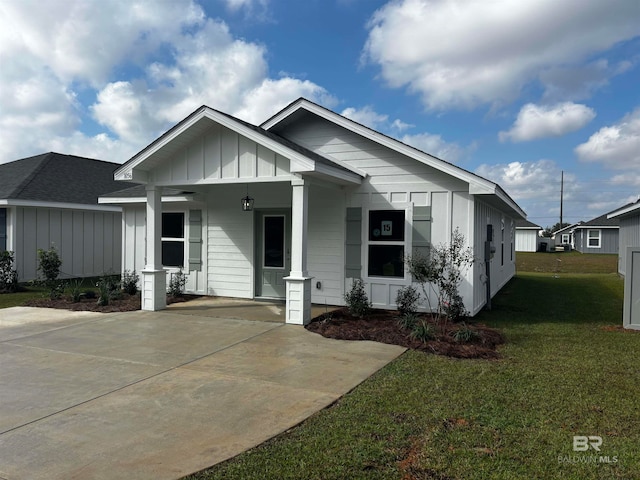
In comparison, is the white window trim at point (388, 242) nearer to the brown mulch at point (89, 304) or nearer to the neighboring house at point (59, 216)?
the brown mulch at point (89, 304)

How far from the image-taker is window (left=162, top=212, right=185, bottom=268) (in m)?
12.2

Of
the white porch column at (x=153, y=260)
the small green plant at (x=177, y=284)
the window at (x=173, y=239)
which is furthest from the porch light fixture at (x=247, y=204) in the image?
the small green plant at (x=177, y=284)

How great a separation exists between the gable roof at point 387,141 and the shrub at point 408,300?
2273mm

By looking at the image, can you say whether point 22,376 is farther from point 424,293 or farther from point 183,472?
point 424,293

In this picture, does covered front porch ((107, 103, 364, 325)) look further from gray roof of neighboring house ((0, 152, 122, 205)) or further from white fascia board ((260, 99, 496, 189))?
gray roof of neighboring house ((0, 152, 122, 205))

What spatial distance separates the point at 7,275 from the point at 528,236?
42.6m

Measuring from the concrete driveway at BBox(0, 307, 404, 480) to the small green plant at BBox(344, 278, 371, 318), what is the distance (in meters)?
1.51

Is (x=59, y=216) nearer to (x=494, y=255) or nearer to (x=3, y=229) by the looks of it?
Result: (x=3, y=229)

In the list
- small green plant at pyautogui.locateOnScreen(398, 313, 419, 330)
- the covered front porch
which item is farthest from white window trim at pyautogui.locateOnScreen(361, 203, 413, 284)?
small green plant at pyautogui.locateOnScreen(398, 313, 419, 330)

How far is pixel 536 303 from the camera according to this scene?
11914 mm

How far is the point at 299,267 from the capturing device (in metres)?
8.41

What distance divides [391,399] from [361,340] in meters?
2.70

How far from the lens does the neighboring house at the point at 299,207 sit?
28.5 ft

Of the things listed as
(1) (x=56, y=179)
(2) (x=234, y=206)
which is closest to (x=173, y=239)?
(2) (x=234, y=206)
